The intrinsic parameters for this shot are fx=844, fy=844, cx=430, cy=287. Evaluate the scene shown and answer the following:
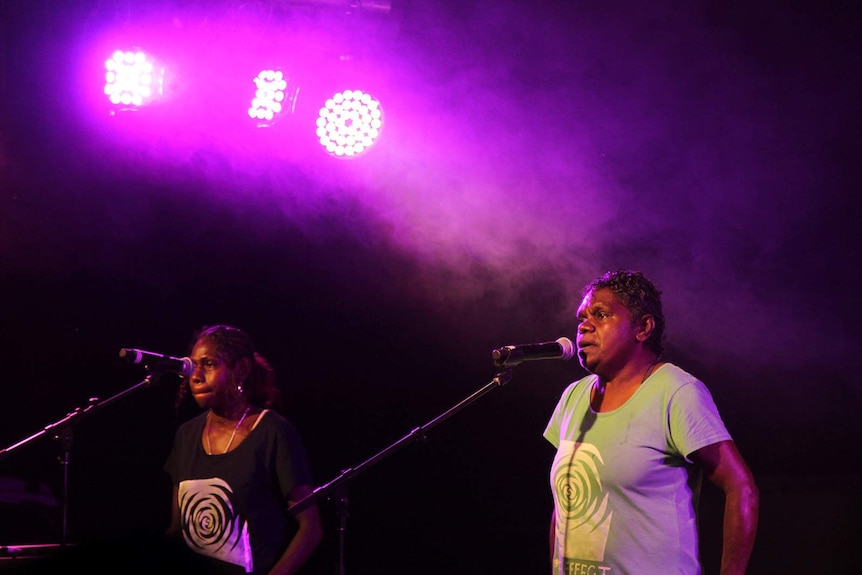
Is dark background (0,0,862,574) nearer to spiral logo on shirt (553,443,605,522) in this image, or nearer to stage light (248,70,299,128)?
stage light (248,70,299,128)

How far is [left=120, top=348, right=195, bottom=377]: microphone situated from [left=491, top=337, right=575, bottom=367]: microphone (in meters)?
1.68

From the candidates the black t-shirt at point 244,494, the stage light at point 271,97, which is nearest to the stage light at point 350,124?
the stage light at point 271,97

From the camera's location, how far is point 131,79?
202 inches

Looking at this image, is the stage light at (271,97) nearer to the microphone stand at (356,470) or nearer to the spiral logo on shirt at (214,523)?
the spiral logo on shirt at (214,523)

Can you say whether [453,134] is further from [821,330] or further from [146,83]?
[821,330]

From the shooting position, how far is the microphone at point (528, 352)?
10.3 feet

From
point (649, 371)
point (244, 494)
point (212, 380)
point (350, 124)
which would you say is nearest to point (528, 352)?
point (649, 371)

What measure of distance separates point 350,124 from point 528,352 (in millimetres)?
2599

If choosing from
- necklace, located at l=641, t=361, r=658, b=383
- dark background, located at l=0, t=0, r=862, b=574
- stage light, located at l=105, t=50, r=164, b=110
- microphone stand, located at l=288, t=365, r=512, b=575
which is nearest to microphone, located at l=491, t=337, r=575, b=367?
microphone stand, located at l=288, t=365, r=512, b=575

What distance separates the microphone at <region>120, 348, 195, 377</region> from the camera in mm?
3770

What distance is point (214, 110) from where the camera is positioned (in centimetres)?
537

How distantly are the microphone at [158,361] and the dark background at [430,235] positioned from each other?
49.9 inches

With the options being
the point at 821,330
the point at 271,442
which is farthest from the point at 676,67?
the point at 271,442

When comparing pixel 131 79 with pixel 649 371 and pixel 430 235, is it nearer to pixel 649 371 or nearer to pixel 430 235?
pixel 430 235
